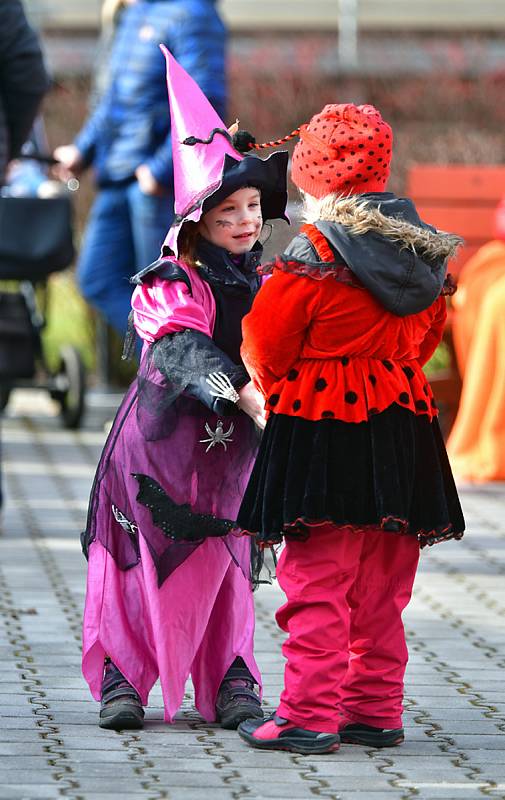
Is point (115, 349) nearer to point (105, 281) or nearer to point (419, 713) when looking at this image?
point (105, 281)

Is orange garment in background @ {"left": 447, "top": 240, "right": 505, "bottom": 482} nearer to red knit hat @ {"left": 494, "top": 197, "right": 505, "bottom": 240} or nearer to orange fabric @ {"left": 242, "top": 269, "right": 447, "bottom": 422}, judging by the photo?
red knit hat @ {"left": 494, "top": 197, "right": 505, "bottom": 240}

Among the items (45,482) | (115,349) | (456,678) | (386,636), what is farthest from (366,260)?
(115,349)

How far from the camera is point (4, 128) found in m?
6.83

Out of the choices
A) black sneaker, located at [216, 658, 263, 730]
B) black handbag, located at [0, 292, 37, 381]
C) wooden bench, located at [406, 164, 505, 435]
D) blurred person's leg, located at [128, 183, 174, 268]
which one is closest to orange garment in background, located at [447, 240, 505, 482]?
wooden bench, located at [406, 164, 505, 435]

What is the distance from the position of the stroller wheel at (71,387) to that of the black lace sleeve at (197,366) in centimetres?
593

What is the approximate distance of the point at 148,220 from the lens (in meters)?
8.62

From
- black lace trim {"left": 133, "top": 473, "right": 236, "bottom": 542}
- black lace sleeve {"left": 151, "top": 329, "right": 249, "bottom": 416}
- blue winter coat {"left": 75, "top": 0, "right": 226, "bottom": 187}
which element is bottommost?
black lace trim {"left": 133, "top": 473, "right": 236, "bottom": 542}

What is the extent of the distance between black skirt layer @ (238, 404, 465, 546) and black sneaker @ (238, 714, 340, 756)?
457 mm

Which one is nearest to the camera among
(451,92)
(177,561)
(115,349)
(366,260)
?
(366,260)

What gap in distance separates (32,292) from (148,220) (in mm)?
1699

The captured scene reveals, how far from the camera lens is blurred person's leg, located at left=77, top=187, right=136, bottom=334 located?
8.95m

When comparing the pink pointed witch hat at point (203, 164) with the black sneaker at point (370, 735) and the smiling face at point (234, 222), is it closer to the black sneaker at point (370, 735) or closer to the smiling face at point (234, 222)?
the smiling face at point (234, 222)

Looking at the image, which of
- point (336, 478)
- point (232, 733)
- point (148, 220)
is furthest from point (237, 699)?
point (148, 220)

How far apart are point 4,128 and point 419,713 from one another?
3.22 meters
